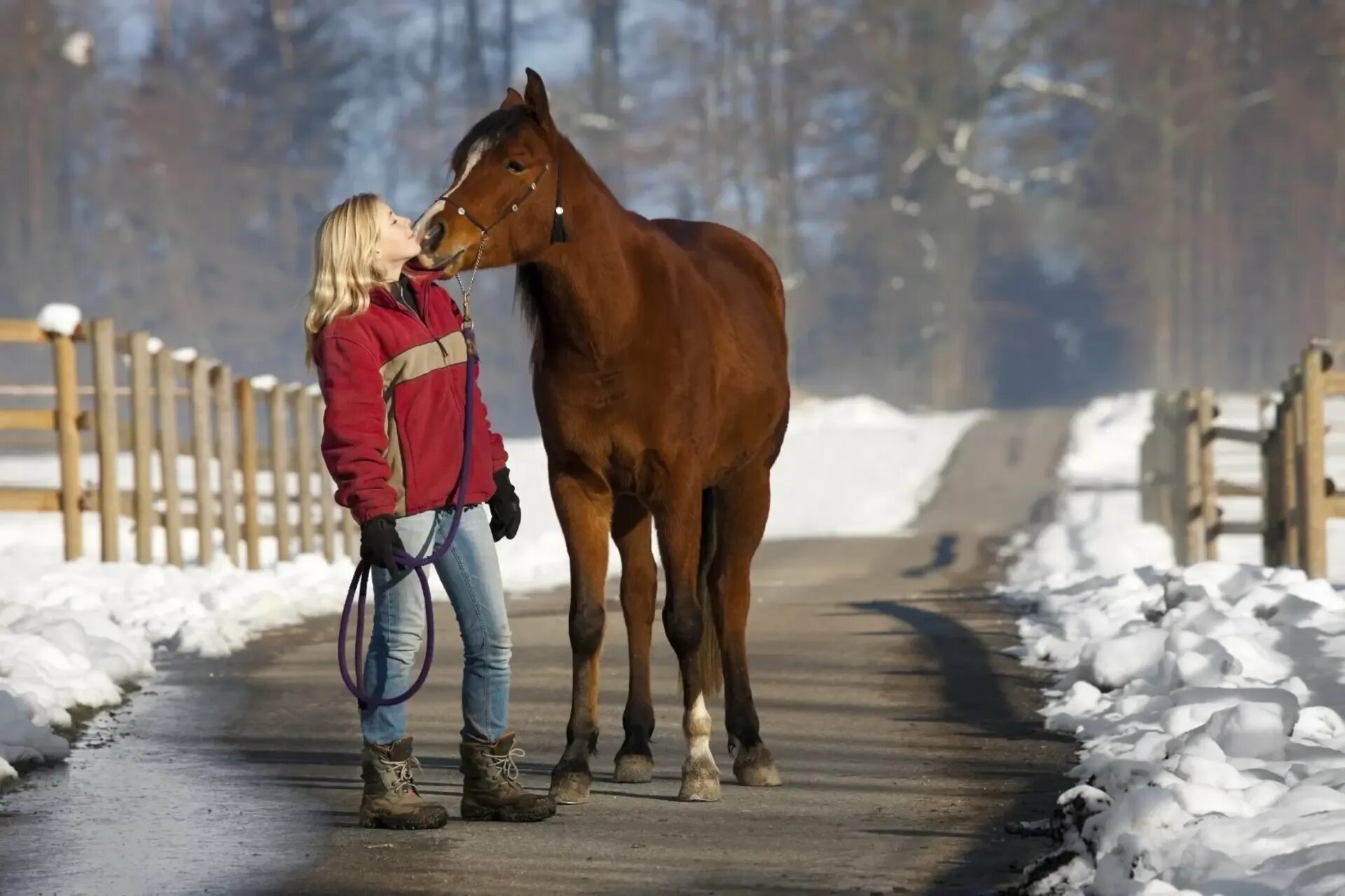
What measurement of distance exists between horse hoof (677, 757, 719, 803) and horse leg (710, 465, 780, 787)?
342 mm

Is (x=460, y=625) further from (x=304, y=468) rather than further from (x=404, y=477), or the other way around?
(x=304, y=468)

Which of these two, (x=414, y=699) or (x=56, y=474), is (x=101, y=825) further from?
(x=56, y=474)

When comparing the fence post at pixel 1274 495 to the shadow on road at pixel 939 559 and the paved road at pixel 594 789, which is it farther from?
the paved road at pixel 594 789

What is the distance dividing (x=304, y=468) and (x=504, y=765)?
1339 cm

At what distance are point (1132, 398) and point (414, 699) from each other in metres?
35.8

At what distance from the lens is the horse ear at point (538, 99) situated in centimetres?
650

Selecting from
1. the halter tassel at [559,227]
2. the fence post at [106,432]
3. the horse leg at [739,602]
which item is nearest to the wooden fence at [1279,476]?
the horse leg at [739,602]

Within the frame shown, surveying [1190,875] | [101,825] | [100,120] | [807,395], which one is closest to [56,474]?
[807,395]

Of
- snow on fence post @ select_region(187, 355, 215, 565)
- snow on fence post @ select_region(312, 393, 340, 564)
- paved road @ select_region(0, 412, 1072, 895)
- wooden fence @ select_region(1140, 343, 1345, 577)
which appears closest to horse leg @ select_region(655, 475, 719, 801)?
paved road @ select_region(0, 412, 1072, 895)

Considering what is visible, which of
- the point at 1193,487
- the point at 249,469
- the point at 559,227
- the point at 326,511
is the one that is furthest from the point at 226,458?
the point at 559,227

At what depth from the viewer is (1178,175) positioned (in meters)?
Result: 64.0

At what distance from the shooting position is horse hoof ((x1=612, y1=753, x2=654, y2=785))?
23.0 ft

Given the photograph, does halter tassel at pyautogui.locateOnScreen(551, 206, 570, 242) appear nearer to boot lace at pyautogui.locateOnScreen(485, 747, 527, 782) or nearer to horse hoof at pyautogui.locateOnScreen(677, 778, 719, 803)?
boot lace at pyautogui.locateOnScreen(485, 747, 527, 782)

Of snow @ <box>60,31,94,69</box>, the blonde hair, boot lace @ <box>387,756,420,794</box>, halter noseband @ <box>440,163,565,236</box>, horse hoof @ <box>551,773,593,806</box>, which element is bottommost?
horse hoof @ <box>551,773,593,806</box>
